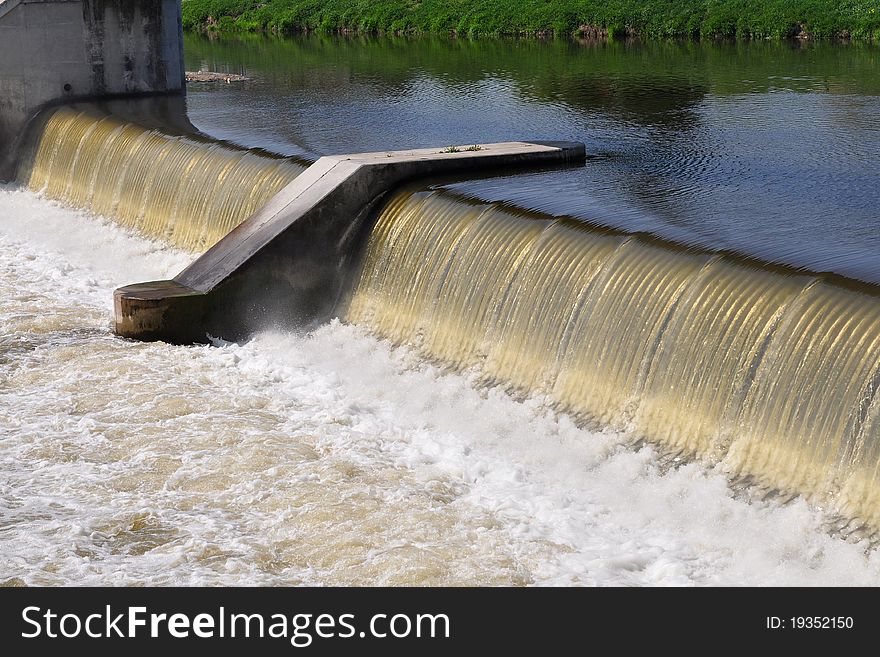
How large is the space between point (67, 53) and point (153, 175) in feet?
17.6

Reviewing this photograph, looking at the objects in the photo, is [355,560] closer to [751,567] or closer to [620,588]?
[620,588]

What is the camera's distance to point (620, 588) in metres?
7.36

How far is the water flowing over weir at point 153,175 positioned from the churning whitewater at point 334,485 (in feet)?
8.85

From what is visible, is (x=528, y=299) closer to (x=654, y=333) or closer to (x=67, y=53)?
(x=654, y=333)

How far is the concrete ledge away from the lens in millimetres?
12273

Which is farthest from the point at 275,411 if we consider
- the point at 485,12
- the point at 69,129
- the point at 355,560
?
the point at 485,12

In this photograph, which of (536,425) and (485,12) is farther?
(485,12)

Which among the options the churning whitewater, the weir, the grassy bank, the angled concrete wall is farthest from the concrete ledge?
the grassy bank

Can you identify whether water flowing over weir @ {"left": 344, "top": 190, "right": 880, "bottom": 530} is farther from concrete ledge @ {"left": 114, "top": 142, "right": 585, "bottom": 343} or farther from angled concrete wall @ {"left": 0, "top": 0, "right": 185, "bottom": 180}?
angled concrete wall @ {"left": 0, "top": 0, "right": 185, "bottom": 180}

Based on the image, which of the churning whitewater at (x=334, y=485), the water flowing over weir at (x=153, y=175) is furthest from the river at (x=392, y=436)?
the water flowing over weir at (x=153, y=175)

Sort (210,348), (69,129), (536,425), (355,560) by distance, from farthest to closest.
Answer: (69,129) < (210,348) < (536,425) < (355,560)

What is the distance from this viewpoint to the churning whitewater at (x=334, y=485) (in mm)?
7801

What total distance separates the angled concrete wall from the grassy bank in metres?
12.8

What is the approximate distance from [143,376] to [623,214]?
440 centimetres
